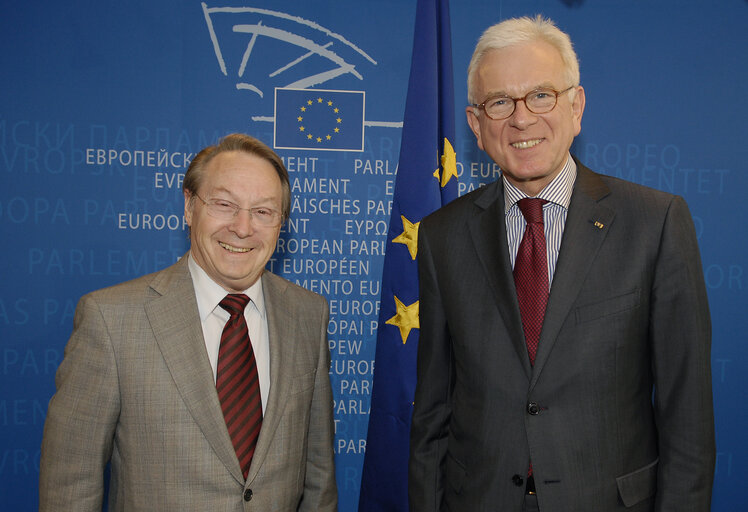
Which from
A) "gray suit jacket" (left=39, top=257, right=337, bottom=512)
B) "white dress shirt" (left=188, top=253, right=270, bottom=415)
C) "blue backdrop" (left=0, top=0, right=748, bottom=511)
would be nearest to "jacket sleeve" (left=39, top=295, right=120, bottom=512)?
"gray suit jacket" (left=39, top=257, right=337, bottom=512)

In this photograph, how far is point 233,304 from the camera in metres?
1.70

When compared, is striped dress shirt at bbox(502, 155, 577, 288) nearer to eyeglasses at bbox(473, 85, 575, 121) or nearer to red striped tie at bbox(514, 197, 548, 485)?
red striped tie at bbox(514, 197, 548, 485)

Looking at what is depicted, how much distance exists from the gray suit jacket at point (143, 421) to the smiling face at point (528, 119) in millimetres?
1051

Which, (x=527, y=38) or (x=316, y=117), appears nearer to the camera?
(x=527, y=38)

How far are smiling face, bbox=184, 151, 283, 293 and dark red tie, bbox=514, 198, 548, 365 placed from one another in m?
0.78

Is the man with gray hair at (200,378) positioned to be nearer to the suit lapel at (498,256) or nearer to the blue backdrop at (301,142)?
the suit lapel at (498,256)

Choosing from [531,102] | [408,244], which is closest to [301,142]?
[408,244]

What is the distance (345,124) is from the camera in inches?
127

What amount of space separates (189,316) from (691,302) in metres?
1.39

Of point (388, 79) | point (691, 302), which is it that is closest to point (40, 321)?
point (388, 79)

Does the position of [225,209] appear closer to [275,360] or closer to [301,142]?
[275,360]

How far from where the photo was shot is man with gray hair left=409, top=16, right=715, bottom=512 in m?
1.44

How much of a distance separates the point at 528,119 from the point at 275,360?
105cm

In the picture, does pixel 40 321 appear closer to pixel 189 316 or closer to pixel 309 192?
pixel 309 192
